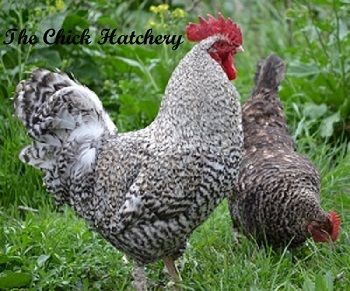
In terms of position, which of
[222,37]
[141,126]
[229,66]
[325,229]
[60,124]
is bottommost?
[141,126]

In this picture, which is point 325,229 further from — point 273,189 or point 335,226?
point 273,189

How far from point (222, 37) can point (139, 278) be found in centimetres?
139

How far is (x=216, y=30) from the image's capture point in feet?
17.6

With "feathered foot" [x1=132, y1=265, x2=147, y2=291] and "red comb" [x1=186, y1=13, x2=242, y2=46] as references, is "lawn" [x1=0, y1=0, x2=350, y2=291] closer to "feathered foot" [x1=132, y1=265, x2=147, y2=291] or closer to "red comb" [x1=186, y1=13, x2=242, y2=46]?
"feathered foot" [x1=132, y1=265, x2=147, y2=291]

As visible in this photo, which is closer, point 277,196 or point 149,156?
point 149,156

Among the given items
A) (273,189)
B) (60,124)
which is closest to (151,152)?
(60,124)

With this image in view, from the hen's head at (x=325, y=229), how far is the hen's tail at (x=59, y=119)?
4.15 ft

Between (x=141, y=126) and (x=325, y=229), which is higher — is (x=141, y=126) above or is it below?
below

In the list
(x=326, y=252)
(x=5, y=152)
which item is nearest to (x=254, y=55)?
(x=5, y=152)

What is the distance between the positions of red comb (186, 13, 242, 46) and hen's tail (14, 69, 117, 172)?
26.1 inches

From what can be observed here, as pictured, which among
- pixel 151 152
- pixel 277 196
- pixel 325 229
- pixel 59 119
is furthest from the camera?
pixel 277 196

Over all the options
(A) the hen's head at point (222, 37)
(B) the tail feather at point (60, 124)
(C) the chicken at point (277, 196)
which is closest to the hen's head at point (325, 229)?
(C) the chicken at point (277, 196)

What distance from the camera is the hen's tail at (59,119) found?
538 cm

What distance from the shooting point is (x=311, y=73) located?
769 centimetres
